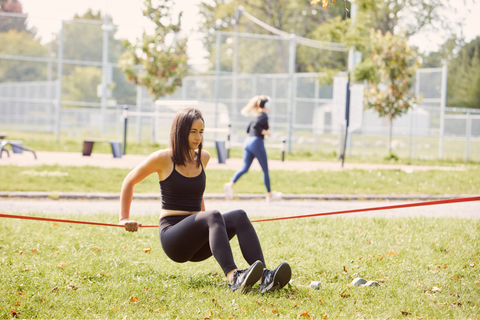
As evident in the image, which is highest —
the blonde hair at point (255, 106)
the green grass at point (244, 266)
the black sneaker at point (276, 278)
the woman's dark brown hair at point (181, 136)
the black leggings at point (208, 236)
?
the blonde hair at point (255, 106)

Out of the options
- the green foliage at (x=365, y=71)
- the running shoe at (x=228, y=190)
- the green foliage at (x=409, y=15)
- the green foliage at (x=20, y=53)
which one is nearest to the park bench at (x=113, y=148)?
the running shoe at (x=228, y=190)

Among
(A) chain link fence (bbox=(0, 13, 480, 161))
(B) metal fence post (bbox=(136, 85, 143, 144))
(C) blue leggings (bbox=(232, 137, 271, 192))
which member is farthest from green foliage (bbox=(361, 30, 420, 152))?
(C) blue leggings (bbox=(232, 137, 271, 192))

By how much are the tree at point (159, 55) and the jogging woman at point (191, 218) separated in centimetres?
1507

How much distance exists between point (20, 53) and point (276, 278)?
2397cm

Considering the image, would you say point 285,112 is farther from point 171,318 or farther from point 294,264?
point 171,318

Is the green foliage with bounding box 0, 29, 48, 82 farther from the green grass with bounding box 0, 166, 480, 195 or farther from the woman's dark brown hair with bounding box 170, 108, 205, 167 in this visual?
the woman's dark brown hair with bounding box 170, 108, 205, 167

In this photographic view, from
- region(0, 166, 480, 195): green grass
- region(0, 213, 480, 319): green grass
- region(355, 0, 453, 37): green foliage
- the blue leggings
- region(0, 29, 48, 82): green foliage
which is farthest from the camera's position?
region(355, 0, 453, 37): green foliage

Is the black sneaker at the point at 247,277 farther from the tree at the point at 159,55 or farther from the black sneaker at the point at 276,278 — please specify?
the tree at the point at 159,55

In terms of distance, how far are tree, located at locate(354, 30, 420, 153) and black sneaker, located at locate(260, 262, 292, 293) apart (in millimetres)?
15730

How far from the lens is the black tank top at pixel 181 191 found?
153 inches

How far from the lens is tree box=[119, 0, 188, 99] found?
1847 centimetres

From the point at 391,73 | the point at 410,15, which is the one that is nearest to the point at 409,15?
the point at 410,15

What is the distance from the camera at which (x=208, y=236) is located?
382cm

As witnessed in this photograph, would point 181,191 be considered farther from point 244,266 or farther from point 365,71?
point 365,71
